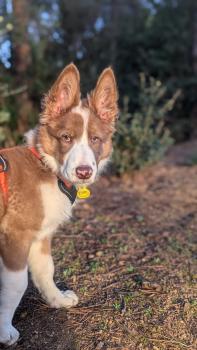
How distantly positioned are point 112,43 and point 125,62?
91cm

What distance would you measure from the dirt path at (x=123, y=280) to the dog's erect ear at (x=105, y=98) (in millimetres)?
1549

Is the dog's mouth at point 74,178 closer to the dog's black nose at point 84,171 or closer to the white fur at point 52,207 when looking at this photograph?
the dog's black nose at point 84,171

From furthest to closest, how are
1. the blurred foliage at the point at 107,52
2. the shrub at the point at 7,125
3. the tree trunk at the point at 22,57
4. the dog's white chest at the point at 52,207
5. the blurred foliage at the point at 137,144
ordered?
the blurred foliage at the point at 107,52 < the tree trunk at the point at 22,57 < the shrub at the point at 7,125 < the blurred foliage at the point at 137,144 < the dog's white chest at the point at 52,207

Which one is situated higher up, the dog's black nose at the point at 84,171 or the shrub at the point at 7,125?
the dog's black nose at the point at 84,171

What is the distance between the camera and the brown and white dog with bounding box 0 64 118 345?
3.36 metres

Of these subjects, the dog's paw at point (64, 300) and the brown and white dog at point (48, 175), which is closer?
the brown and white dog at point (48, 175)

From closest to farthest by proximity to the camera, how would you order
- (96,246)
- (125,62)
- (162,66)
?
(96,246), (162,66), (125,62)

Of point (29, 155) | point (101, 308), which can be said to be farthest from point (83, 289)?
point (29, 155)

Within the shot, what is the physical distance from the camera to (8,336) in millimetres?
3305

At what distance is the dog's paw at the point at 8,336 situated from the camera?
3305 millimetres

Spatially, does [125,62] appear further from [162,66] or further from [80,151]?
[80,151]

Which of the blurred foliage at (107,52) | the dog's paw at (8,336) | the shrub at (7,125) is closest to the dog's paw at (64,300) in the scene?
the dog's paw at (8,336)

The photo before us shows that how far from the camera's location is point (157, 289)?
395 cm

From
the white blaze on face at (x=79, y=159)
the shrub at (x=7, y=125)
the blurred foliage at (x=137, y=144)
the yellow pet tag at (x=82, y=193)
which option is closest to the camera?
the white blaze on face at (x=79, y=159)
